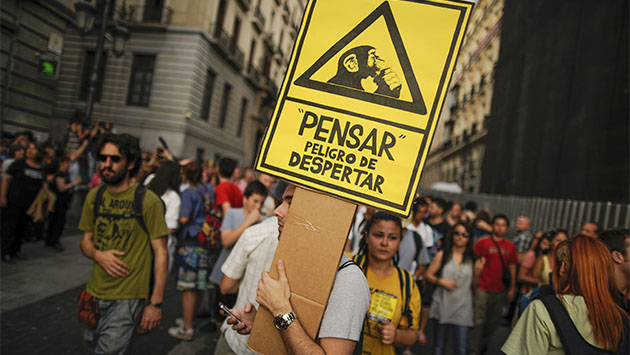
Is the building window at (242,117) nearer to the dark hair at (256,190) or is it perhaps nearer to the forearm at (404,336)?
the dark hair at (256,190)

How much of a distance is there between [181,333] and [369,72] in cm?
383

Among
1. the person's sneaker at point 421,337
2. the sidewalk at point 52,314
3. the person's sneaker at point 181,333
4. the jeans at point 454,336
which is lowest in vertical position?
the sidewalk at point 52,314

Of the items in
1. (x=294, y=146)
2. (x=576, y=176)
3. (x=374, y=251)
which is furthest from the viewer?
(x=576, y=176)

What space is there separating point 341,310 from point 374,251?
3.77 feet

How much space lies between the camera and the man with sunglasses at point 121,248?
2.68 metres

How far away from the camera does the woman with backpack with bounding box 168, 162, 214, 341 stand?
437cm

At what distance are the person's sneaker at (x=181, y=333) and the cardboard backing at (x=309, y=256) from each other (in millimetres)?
3207

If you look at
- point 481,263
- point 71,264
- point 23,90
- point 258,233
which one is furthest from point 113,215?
point 23,90

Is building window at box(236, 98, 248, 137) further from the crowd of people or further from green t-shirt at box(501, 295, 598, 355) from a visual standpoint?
green t-shirt at box(501, 295, 598, 355)

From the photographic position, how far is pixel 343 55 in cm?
165

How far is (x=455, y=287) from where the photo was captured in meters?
4.16

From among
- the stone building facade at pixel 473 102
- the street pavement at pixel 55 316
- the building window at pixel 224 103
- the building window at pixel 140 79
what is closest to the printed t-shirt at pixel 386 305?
the street pavement at pixel 55 316

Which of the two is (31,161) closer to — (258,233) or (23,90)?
(258,233)

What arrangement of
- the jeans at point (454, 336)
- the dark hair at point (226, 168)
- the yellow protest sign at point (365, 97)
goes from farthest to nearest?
the dark hair at point (226, 168)
the jeans at point (454, 336)
the yellow protest sign at point (365, 97)
